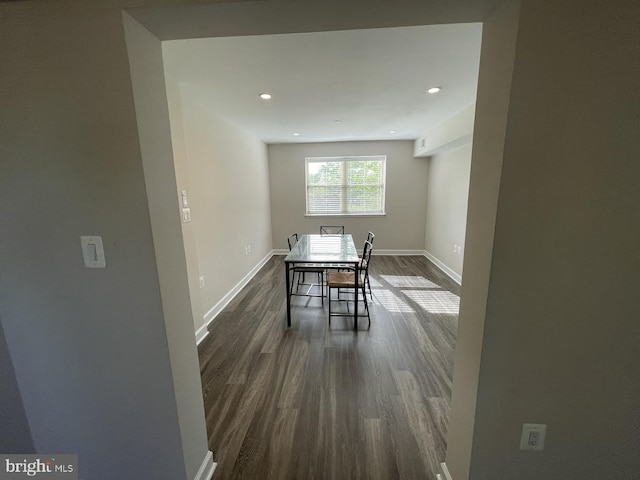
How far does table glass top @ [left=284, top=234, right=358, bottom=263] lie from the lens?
2640mm

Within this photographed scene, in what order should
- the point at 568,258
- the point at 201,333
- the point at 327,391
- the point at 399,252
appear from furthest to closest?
the point at 399,252
the point at 201,333
the point at 327,391
the point at 568,258

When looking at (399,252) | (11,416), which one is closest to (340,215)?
(399,252)

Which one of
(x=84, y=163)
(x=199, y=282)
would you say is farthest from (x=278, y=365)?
(x=84, y=163)

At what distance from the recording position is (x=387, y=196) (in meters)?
5.40

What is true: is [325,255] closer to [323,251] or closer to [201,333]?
[323,251]

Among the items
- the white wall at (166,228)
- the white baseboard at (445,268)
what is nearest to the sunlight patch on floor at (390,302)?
the white baseboard at (445,268)

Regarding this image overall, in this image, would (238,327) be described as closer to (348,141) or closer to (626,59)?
(626,59)

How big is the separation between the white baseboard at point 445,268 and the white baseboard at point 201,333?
11.3 feet

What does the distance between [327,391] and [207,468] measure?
33.6 inches

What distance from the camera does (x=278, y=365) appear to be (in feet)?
7.00

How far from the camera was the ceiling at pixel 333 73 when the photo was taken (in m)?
1.55

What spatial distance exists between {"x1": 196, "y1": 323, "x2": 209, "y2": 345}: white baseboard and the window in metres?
3.54

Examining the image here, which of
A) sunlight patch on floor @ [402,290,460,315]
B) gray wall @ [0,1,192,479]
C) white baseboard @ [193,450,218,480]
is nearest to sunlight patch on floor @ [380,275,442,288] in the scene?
sunlight patch on floor @ [402,290,460,315]

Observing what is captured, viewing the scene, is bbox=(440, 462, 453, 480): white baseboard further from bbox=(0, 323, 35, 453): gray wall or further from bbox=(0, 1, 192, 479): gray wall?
bbox=(0, 323, 35, 453): gray wall
